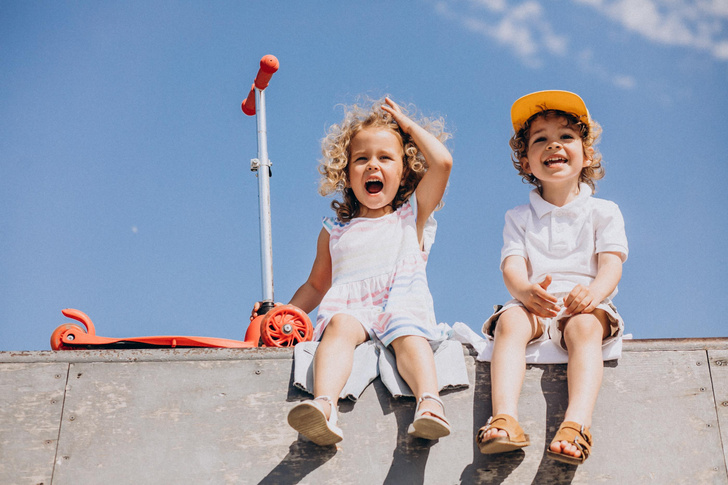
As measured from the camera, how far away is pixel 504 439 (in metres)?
2.04

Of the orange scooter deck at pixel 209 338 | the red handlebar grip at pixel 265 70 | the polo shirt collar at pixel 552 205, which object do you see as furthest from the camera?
the red handlebar grip at pixel 265 70

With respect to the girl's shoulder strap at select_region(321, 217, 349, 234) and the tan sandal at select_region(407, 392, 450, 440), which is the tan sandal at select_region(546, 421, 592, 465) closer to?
the tan sandal at select_region(407, 392, 450, 440)

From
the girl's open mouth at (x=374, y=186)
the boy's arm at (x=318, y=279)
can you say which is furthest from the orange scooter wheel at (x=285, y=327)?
the girl's open mouth at (x=374, y=186)

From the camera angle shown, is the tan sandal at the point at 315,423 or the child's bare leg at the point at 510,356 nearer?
the tan sandal at the point at 315,423

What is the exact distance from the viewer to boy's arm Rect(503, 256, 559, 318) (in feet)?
7.82

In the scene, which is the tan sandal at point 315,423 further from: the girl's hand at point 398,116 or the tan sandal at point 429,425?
the girl's hand at point 398,116

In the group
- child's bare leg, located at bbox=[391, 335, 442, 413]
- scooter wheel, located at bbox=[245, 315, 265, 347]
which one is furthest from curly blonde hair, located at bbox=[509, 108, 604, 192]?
scooter wheel, located at bbox=[245, 315, 265, 347]

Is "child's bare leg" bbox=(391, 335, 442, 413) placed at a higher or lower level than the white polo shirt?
lower

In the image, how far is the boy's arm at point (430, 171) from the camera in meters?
2.91

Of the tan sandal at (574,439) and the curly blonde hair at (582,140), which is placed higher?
the curly blonde hair at (582,140)

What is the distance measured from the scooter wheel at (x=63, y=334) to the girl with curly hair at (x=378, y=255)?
877 mm

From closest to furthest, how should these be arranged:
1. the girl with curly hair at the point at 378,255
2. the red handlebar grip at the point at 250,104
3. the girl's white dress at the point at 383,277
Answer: the girl with curly hair at the point at 378,255
the girl's white dress at the point at 383,277
the red handlebar grip at the point at 250,104

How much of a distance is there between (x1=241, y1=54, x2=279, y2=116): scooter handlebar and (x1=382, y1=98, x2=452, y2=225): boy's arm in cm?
151

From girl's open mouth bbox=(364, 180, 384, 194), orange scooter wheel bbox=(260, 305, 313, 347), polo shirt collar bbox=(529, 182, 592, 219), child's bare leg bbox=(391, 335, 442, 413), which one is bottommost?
child's bare leg bbox=(391, 335, 442, 413)
